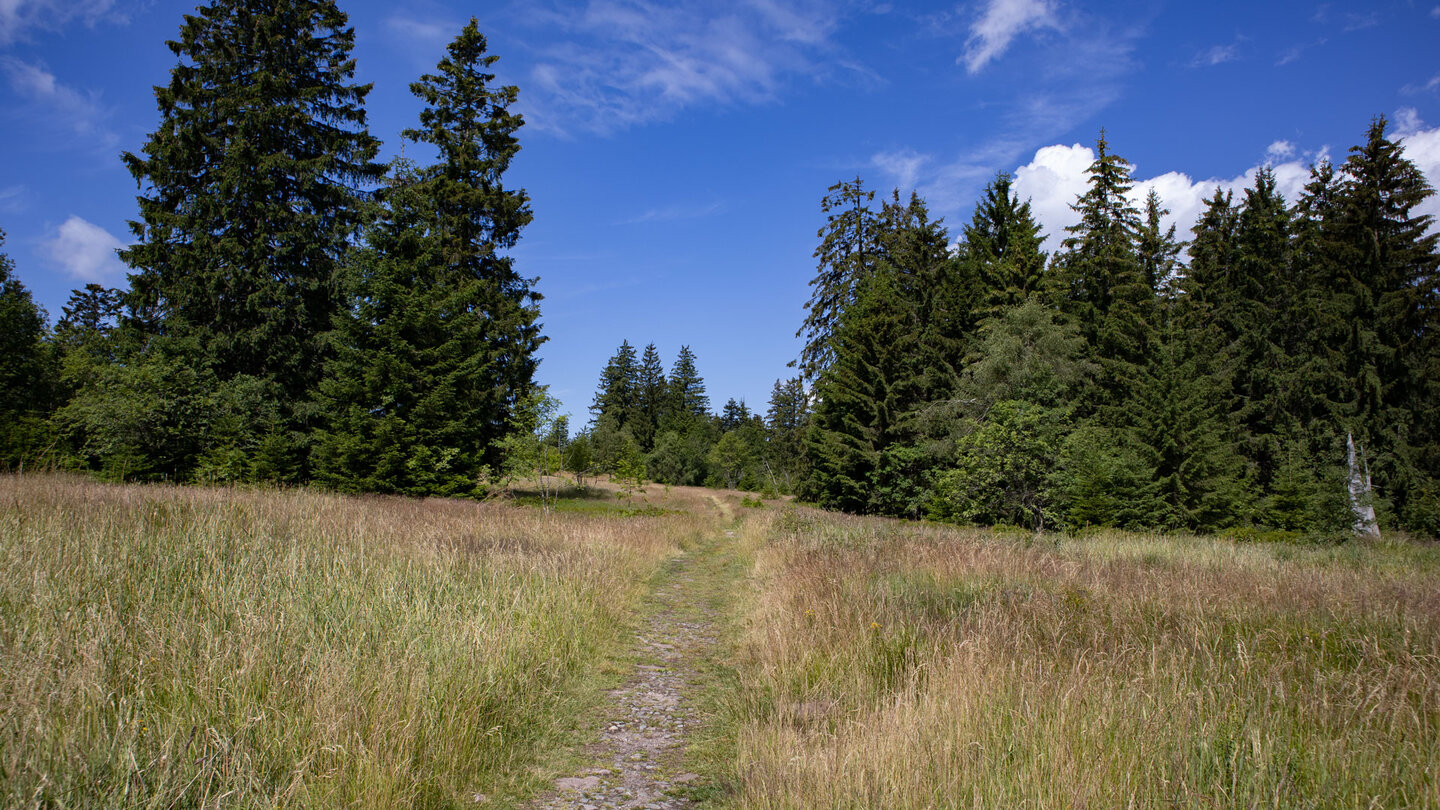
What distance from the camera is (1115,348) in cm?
2931

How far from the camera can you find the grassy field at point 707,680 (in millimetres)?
2816

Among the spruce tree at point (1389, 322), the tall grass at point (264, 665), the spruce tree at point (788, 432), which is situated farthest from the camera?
the spruce tree at point (788, 432)

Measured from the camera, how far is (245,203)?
2583 centimetres

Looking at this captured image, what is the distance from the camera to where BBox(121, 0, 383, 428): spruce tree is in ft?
83.0

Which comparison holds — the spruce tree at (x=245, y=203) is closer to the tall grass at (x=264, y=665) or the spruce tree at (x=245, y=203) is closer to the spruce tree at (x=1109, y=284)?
the tall grass at (x=264, y=665)

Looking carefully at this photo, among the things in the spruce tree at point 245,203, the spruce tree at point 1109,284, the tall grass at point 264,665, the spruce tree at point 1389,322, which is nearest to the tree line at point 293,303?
the spruce tree at point 245,203

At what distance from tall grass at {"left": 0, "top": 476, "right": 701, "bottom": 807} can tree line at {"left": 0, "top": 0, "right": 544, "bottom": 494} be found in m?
16.8

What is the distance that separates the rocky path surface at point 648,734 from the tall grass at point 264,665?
0.39 m

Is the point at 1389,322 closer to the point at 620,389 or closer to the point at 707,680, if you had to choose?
the point at 707,680

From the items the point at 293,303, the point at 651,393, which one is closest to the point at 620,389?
the point at 651,393

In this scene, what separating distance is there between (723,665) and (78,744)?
5.01m

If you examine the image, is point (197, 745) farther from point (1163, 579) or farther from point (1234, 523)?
point (1234, 523)

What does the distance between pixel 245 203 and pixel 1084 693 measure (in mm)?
33502

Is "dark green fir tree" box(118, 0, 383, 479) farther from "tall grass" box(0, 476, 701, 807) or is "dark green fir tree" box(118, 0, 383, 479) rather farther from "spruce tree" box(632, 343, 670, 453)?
"spruce tree" box(632, 343, 670, 453)
